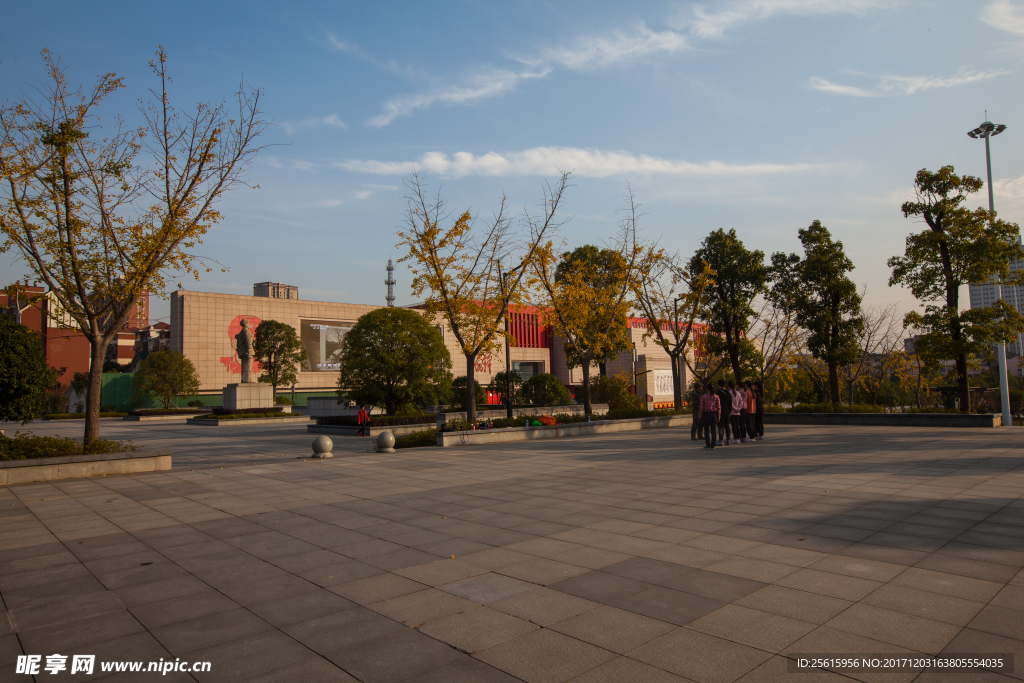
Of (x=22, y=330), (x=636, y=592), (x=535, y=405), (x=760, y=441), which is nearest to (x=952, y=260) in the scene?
(x=760, y=441)

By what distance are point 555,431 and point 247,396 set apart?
20832 mm

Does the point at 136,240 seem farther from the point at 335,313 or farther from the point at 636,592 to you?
the point at 335,313

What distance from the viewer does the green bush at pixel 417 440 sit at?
1723 cm

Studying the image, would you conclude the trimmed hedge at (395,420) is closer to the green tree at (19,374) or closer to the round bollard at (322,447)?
the round bollard at (322,447)

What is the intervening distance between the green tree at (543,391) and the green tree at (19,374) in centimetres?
2206

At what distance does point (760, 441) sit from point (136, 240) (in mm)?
16770

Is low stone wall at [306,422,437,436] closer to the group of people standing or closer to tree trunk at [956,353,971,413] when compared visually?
the group of people standing

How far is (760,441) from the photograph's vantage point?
17359 mm

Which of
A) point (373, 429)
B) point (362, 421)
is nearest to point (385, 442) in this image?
point (362, 421)

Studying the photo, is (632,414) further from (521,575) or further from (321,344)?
(321,344)

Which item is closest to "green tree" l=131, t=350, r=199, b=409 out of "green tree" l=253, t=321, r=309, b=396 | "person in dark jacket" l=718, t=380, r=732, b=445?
"green tree" l=253, t=321, r=309, b=396

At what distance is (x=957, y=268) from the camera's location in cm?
2077

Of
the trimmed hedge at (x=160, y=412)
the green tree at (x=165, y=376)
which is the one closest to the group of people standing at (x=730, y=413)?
the trimmed hedge at (x=160, y=412)

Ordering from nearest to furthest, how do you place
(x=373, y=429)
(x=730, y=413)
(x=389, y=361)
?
1. (x=730, y=413)
2. (x=373, y=429)
3. (x=389, y=361)
